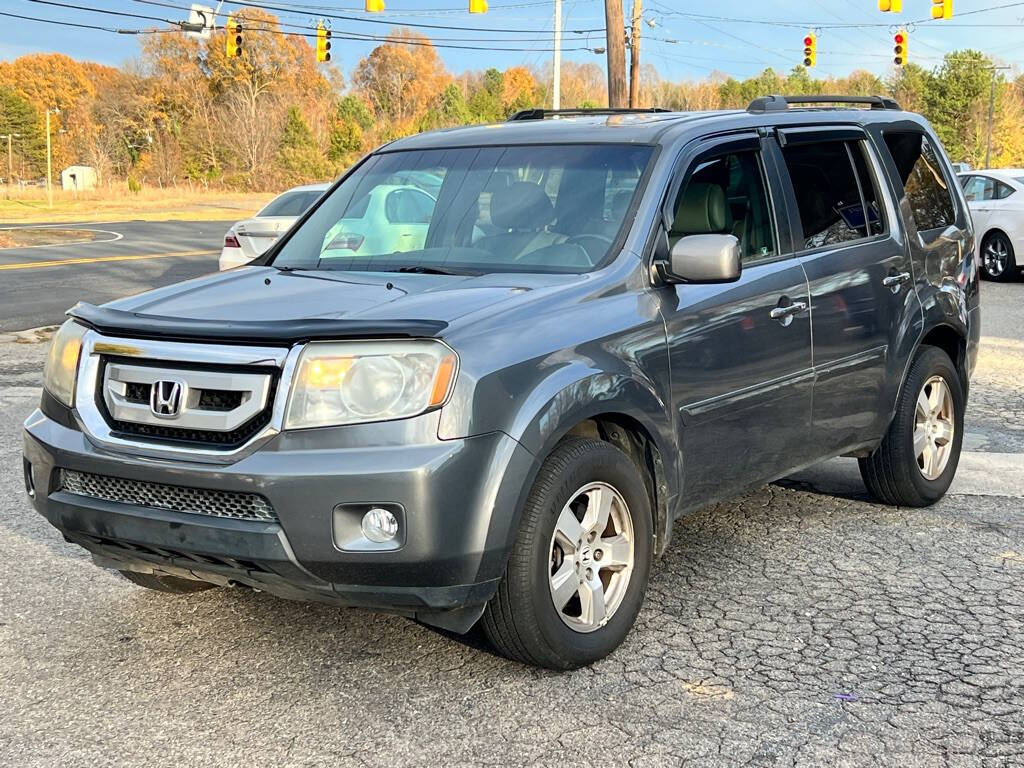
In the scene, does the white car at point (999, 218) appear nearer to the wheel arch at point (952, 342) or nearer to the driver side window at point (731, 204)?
the wheel arch at point (952, 342)

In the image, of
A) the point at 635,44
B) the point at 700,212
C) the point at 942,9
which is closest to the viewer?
the point at 700,212

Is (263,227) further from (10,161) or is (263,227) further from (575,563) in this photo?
(10,161)

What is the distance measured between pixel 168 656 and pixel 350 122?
83767 millimetres

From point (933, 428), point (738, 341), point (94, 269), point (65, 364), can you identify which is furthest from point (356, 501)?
point (94, 269)

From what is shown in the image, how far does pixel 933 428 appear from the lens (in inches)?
237

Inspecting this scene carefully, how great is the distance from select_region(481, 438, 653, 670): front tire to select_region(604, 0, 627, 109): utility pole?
23.0 metres

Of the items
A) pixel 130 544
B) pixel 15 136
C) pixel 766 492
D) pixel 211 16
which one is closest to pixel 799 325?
pixel 766 492

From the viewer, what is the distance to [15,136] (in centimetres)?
9688

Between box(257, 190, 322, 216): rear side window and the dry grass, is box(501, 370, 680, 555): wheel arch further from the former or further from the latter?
the dry grass

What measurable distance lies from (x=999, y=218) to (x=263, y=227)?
11524mm

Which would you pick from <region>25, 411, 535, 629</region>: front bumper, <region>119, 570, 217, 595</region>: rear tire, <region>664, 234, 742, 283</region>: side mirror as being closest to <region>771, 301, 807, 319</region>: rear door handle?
<region>664, 234, 742, 283</region>: side mirror

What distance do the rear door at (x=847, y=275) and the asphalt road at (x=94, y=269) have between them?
10370 millimetres

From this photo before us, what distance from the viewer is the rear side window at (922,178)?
6.00 meters

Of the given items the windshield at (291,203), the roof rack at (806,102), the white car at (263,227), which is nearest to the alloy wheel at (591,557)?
the roof rack at (806,102)
